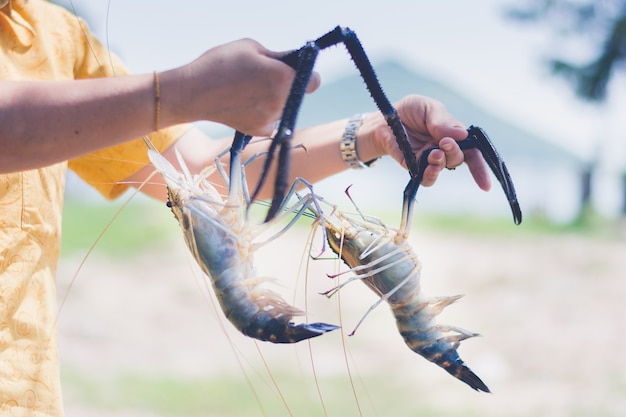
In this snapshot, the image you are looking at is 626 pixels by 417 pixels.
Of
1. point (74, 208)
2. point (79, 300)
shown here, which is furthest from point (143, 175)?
point (74, 208)

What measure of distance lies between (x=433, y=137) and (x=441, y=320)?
16.3ft

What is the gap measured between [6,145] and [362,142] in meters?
0.48

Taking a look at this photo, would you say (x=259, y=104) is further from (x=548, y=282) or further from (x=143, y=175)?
(x=548, y=282)

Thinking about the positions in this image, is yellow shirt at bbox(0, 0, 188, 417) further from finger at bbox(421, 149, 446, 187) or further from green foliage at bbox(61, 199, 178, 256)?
green foliage at bbox(61, 199, 178, 256)

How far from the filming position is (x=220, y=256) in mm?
724

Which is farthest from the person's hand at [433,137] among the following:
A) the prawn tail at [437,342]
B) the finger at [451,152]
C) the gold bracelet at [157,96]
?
the gold bracelet at [157,96]

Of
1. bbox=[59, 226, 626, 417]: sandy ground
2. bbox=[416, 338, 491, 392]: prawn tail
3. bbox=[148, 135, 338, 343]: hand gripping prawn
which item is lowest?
bbox=[59, 226, 626, 417]: sandy ground

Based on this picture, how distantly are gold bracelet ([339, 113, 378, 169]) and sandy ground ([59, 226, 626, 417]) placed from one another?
224 cm

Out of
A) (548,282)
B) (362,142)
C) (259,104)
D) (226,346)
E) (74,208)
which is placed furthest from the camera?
(74,208)

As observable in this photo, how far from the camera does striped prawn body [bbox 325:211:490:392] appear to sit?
0.82 m

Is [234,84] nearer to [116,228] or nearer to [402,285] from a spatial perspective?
[402,285]

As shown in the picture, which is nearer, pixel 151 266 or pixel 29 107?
pixel 29 107

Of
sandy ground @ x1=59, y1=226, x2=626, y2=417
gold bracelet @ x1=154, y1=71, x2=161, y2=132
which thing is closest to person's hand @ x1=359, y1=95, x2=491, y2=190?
Answer: gold bracelet @ x1=154, y1=71, x2=161, y2=132

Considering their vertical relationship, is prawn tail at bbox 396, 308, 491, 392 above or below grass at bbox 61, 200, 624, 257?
below
